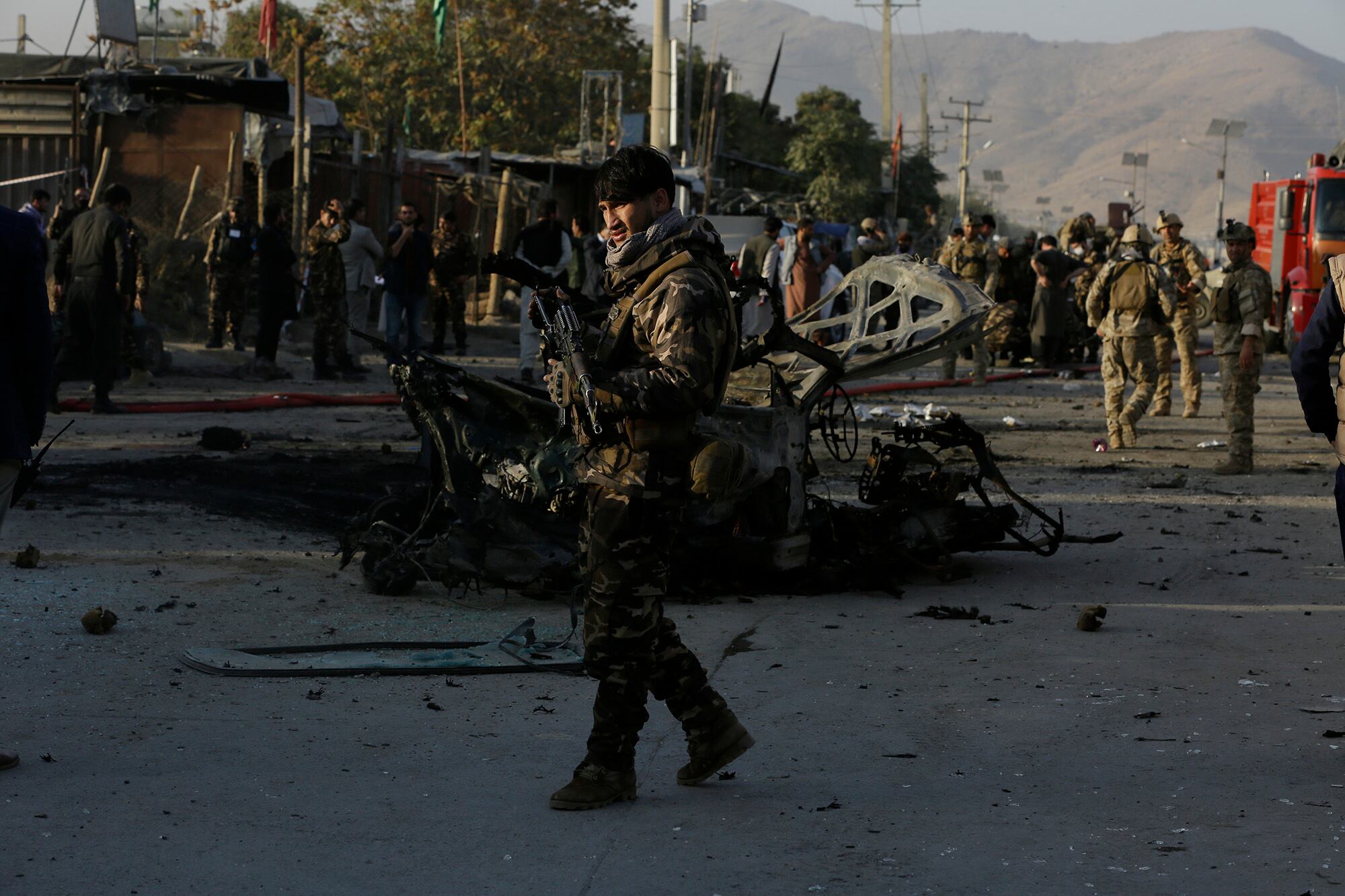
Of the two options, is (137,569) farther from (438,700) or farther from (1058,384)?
(1058,384)

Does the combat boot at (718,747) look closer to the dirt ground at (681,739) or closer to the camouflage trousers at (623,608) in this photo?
the dirt ground at (681,739)

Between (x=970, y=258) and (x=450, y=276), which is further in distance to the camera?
(x=450, y=276)

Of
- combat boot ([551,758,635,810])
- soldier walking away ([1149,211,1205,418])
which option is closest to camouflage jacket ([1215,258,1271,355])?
soldier walking away ([1149,211,1205,418])

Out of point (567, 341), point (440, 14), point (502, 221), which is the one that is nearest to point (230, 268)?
point (502, 221)

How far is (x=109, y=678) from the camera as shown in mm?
5344

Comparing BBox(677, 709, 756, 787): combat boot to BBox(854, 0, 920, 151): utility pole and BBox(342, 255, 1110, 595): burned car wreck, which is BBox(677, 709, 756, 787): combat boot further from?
BBox(854, 0, 920, 151): utility pole

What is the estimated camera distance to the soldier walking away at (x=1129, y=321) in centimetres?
1216

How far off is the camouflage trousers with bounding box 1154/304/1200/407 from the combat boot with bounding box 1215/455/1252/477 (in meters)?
2.59

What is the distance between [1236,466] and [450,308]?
11.8 meters

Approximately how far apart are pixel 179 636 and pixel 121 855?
7.85 feet

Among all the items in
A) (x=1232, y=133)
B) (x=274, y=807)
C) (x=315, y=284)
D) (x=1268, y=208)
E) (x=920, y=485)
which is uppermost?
(x=1232, y=133)

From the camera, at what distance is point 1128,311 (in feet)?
40.3

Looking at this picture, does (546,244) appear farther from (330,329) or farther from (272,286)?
(272,286)

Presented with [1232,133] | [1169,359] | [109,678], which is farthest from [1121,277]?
[1232,133]
